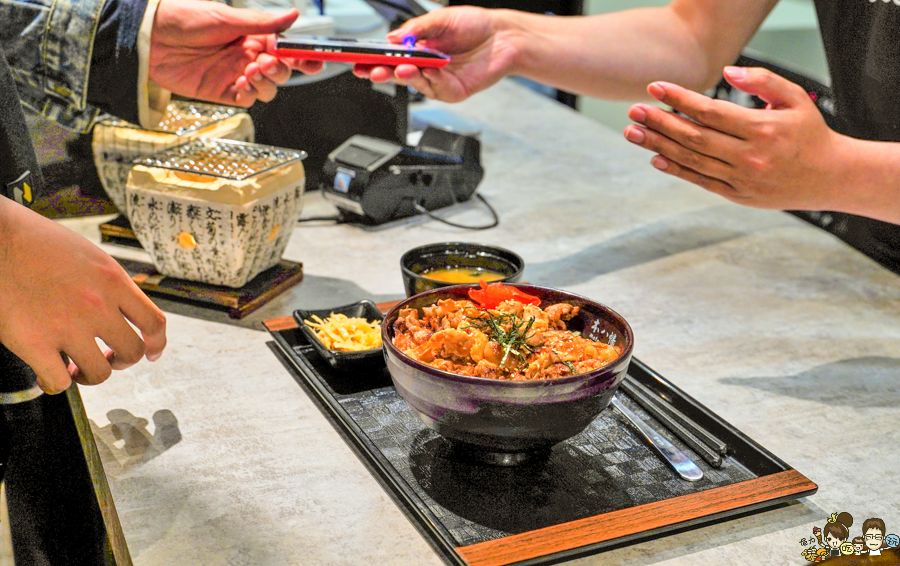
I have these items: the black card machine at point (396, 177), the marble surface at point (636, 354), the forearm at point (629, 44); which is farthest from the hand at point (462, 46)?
the marble surface at point (636, 354)

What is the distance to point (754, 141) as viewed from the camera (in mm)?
1178

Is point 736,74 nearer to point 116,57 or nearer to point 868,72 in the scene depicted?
point 868,72

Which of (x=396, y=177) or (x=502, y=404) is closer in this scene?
(x=502, y=404)

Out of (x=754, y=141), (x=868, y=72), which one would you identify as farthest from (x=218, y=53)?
(x=868, y=72)

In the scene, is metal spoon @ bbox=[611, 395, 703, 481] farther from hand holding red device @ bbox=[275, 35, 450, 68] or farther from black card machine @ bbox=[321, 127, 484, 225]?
black card machine @ bbox=[321, 127, 484, 225]

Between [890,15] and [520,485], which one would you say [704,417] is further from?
[890,15]

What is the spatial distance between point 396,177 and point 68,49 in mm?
698

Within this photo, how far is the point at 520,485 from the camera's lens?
897 millimetres

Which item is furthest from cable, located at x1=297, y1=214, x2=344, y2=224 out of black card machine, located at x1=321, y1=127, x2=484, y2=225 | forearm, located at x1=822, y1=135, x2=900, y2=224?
forearm, located at x1=822, y1=135, x2=900, y2=224

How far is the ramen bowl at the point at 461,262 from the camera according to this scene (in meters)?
1.30

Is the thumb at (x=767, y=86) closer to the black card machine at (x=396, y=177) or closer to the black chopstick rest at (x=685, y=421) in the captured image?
the black chopstick rest at (x=685, y=421)

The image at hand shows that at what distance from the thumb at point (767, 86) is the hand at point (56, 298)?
2.78 feet

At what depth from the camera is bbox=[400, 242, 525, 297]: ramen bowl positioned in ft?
4.26

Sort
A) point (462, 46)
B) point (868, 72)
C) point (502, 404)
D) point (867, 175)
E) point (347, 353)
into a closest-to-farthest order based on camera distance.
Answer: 1. point (502, 404)
2. point (347, 353)
3. point (867, 175)
4. point (868, 72)
5. point (462, 46)
